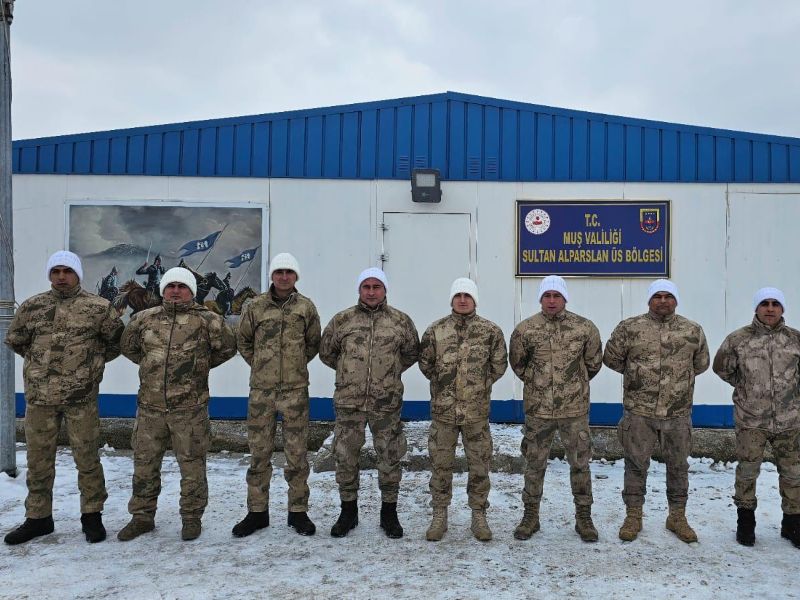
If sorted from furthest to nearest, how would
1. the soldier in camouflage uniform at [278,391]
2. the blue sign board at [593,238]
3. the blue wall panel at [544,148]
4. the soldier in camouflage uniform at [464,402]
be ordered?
the blue wall panel at [544,148]
the blue sign board at [593,238]
the soldier in camouflage uniform at [278,391]
the soldier in camouflage uniform at [464,402]

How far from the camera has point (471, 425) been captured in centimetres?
428

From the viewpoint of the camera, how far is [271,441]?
174 inches

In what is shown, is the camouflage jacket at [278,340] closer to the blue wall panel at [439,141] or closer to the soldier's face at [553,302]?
the soldier's face at [553,302]

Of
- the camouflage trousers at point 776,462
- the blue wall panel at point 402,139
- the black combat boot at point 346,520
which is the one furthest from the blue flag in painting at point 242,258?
the camouflage trousers at point 776,462

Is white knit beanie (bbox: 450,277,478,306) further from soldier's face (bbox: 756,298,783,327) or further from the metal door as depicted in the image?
the metal door

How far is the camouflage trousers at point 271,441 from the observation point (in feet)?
14.3

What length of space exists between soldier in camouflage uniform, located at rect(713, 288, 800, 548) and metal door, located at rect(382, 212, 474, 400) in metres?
3.32

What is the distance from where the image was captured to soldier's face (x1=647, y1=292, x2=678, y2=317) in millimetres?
4352

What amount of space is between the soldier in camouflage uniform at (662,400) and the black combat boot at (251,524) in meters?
2.78

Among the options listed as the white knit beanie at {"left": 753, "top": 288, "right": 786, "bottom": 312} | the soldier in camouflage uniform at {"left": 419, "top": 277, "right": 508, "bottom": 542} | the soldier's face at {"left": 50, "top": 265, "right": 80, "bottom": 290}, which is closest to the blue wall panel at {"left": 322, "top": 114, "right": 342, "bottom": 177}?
the soldier in camouflage uniform at {"left": 419, "top": 277, "right": 508, "bottom": 542}

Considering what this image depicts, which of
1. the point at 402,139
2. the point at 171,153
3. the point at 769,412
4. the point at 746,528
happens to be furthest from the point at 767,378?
the point at 171,153

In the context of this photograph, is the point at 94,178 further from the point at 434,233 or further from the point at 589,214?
the point at 589,214

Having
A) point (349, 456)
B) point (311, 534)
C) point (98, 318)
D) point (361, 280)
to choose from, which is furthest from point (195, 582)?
point (361, 280)

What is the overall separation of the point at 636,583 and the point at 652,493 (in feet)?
6.67
